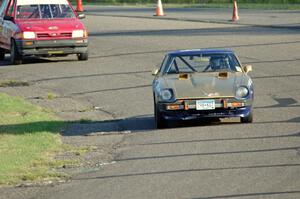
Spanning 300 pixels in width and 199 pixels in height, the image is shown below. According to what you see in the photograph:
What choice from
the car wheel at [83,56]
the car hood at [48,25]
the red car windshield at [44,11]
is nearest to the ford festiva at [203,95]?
the car hood at [48,25]

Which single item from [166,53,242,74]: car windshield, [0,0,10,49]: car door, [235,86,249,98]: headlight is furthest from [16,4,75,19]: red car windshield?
[235,86,249,98]: headlight

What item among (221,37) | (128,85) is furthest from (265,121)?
(221,37)

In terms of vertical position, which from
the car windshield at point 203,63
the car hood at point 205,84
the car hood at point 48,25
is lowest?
the car hood at point 48,25

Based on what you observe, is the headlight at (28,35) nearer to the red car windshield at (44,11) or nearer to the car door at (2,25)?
the red car windshield at (44,11)

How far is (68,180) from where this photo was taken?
36.3ft

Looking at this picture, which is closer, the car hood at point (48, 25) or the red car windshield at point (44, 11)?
the car hood at point (48, 25)

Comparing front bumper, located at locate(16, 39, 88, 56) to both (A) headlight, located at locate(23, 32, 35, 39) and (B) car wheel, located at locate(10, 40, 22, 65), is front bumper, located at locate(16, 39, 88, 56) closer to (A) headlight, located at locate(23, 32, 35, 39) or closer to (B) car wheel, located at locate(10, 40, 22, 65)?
(A) headlight, located at locate(23, 32, 35, 39)

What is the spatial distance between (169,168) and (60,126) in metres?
4.71

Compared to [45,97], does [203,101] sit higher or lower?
higher

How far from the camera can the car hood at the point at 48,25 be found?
2545cm

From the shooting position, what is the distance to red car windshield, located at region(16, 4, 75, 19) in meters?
26.5

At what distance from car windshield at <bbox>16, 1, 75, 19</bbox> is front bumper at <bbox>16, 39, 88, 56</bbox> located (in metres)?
1.29

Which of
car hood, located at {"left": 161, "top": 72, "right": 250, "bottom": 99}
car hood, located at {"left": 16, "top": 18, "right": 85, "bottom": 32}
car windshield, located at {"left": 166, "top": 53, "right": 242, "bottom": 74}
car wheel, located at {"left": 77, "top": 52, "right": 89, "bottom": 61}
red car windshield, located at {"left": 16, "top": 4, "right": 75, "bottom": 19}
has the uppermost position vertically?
car windshield, located at {"left": 166, "top": 53, "right": 242, "bottom": 74}

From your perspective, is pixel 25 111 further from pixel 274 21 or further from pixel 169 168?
pixel 274 21
